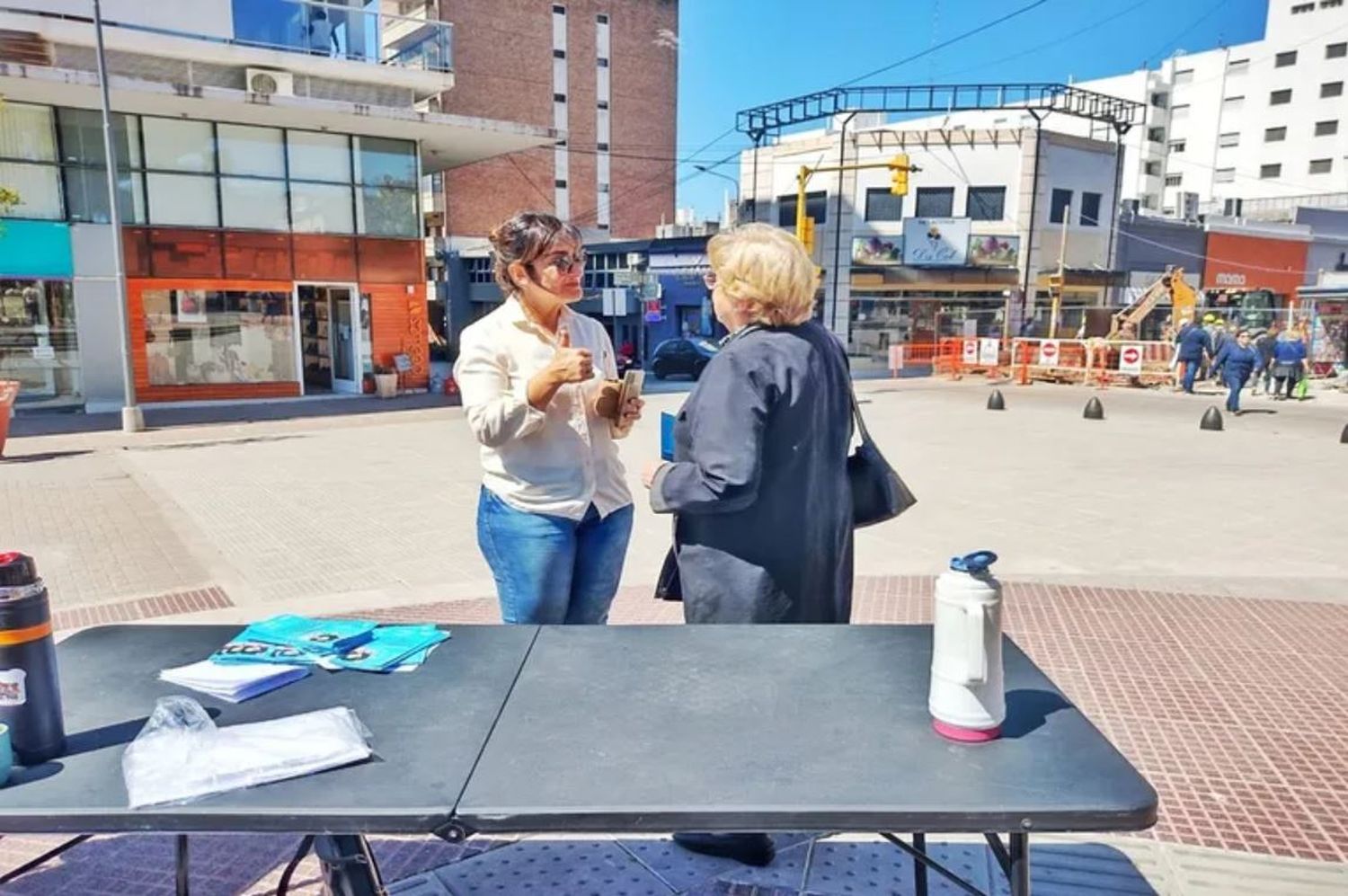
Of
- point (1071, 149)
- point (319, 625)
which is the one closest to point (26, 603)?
point (319, 625)

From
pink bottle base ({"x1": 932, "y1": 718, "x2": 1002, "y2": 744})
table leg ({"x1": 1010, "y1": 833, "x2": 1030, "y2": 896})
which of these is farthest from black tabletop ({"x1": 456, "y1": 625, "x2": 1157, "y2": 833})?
table leg ({"x1": 1010, "y1": 833, "x2": 1030, "y2": 896})

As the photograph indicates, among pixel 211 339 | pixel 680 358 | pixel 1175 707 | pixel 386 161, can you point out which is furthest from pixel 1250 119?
pixel 1175 707

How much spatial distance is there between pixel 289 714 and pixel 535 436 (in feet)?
3.92

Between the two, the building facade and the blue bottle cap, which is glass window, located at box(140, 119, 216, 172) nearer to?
the building facade

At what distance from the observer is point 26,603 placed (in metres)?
1.64

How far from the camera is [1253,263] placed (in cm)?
3784

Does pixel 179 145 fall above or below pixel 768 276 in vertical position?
above

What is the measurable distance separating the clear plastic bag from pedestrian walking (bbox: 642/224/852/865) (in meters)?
0.99

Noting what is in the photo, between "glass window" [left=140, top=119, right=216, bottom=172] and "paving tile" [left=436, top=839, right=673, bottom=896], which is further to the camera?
"glass window" [left=140, top=119, right=216, bottom=172]

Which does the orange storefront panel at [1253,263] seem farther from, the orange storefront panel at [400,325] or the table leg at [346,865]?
the table leg at [346,865]

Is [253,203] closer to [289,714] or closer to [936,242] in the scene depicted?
[289,714]

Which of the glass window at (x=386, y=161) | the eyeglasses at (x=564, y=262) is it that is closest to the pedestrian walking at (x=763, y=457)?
the eyeglasses at (x=564, y=262)

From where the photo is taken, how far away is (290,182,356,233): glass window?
18.6 meters

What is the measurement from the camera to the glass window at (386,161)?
1912cm
